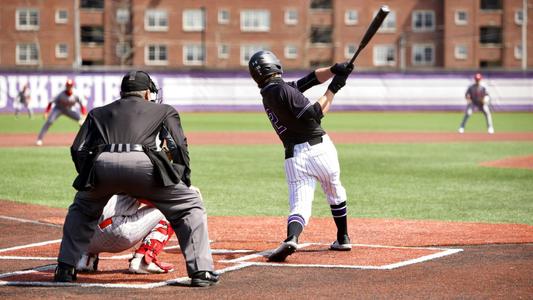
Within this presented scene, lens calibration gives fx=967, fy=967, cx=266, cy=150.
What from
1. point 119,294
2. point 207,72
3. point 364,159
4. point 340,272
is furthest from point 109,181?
point 207,72

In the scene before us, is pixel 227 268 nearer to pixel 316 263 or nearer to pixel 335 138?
pixel 316 263

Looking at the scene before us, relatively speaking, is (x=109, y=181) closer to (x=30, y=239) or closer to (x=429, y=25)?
(x=30, y=239)

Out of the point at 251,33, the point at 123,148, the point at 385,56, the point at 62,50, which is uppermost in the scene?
the point at 251,33

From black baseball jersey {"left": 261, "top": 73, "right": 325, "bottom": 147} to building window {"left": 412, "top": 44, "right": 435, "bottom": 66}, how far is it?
79971 millimetres

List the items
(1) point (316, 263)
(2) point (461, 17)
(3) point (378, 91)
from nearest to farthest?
1. (1) point (316, 263)
2. (3) point (378, 91)
3. (2) point (461, 17)

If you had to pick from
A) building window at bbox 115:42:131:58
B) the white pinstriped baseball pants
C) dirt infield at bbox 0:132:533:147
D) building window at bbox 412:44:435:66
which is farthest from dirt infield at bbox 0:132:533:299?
building window at bbox 412:44:435:66

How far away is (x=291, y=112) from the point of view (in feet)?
29.6

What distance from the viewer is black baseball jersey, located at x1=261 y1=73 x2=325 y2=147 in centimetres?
896

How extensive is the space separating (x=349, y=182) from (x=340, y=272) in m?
9.46

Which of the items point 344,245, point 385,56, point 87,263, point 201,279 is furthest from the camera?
point 385,56

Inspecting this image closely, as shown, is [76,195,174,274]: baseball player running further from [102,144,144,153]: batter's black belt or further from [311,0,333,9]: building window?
[311,0,333,9]: building window

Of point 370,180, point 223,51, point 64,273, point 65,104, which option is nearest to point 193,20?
point 223,51

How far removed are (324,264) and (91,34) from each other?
78099 mm

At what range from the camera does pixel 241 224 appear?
12086 millimetres
